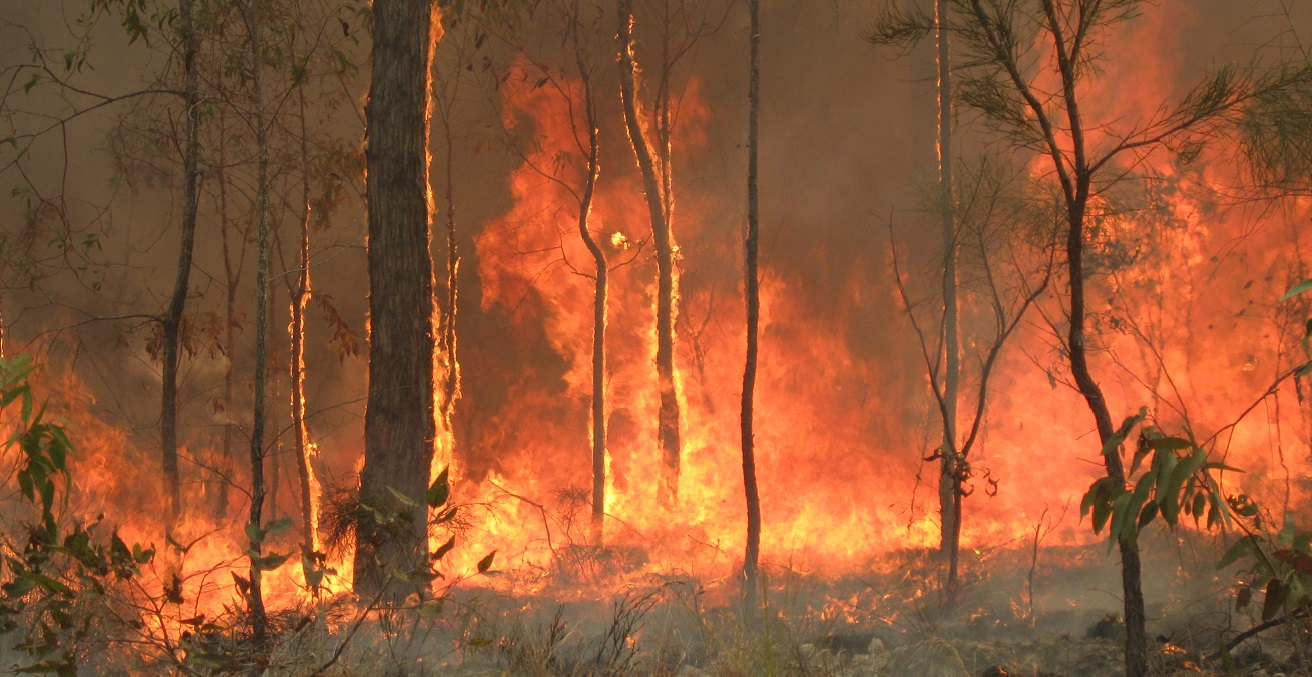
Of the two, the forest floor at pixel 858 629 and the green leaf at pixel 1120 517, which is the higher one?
the green leaf at pixel 1120 517

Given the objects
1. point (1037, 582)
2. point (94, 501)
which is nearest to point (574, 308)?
point (94, 501)

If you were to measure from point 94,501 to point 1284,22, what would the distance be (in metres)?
15.3

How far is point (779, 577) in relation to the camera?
9523mm

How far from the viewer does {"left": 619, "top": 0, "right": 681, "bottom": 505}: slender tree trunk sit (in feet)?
38.9

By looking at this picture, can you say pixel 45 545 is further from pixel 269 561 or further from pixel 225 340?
pixel 225 340

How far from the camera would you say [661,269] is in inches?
483

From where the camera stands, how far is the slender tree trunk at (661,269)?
11.9m

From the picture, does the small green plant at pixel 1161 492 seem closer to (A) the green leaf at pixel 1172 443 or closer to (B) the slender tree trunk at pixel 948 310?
(A) the green leaf at pixel 1172 443

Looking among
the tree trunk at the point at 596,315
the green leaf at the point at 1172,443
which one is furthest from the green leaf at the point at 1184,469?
the tree trunk at the point at 596,315

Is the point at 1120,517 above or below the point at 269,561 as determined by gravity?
above

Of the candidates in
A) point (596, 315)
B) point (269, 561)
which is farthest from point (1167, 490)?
point (596, 315)

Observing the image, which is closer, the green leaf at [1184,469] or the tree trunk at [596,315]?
the green leaf at [1184,469]

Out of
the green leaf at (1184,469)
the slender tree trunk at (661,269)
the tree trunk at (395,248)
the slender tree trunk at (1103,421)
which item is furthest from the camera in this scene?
the slender tree trunk at (661,269)

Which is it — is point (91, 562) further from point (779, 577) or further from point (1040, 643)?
point (779, 577)
